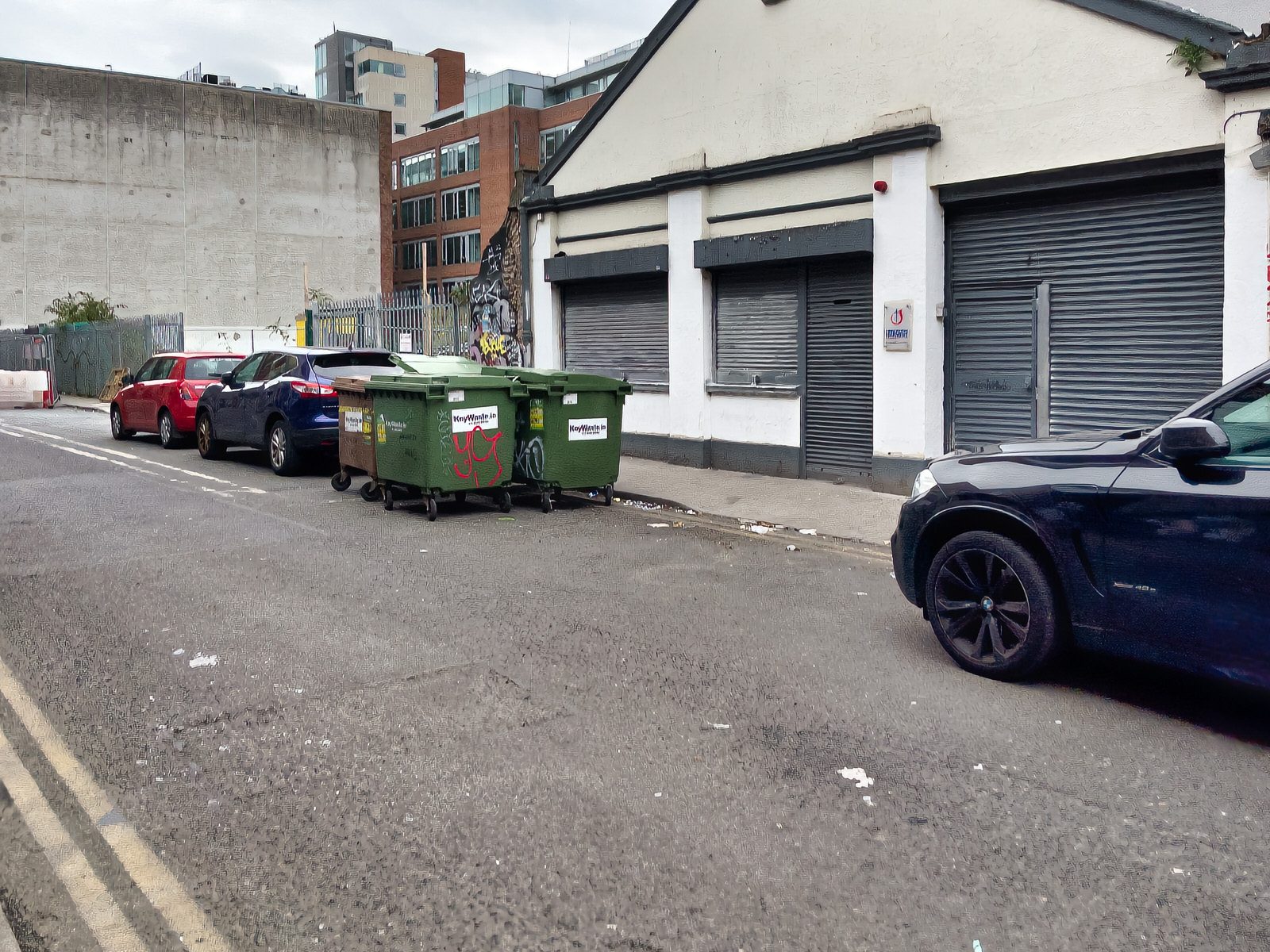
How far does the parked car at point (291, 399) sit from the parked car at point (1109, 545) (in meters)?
9.42

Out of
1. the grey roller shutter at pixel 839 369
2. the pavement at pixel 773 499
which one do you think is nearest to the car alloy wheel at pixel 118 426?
the pavement at pixel 773 499

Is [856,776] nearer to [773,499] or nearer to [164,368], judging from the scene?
[773,499]

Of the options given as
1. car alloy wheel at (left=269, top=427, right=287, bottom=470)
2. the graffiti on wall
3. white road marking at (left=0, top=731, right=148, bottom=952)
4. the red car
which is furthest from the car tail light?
white road marking at (left=0, top=731, right=148, bottom=952)

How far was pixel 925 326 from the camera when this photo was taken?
12.1 meters

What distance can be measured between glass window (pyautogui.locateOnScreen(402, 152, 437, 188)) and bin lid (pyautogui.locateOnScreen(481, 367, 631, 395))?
65874mm

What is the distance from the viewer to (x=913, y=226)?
1217cm

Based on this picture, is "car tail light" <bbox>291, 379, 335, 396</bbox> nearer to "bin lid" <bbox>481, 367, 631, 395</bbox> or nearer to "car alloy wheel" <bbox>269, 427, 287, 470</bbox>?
"car alloy wheel" <bbox>269, 427, 287, 470</bbox>

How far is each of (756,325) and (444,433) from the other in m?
5.14

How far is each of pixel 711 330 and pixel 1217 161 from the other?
659cm

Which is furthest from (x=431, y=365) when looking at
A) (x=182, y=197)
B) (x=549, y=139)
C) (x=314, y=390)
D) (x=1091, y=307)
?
(x=549, y=139)

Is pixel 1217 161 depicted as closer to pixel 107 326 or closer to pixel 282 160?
pixel 107 326

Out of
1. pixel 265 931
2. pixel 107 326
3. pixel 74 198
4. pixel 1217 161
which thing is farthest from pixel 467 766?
pixel 74 198

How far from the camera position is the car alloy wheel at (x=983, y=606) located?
556 centimetres

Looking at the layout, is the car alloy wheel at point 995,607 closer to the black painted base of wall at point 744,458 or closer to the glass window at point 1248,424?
the glass window at point 1248,424
